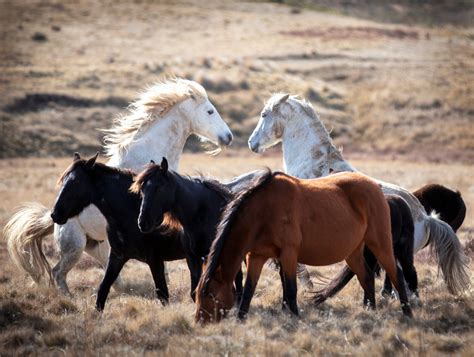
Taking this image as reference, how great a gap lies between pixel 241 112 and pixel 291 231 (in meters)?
29.6

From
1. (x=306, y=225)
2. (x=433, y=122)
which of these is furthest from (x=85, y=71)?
(x=306, y=225)

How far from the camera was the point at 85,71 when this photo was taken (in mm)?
39844

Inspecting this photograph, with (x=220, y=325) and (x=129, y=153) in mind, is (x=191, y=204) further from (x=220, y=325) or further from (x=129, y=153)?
(x=129, y=153)

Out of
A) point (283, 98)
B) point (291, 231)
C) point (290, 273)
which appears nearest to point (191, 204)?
point (291, 231)

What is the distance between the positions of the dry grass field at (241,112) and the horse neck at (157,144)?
4.09ft

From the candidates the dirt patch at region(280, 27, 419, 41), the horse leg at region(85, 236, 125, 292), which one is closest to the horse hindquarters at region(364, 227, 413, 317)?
the horse leg at region(85, 236, 125, 292)

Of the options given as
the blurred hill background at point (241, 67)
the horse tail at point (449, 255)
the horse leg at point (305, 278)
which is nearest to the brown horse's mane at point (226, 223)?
the horse leg at point (305, 278)

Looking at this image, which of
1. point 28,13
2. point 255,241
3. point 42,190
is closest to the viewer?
point 255,241

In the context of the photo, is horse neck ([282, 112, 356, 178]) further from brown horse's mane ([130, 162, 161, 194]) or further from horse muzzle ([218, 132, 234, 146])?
brown horse's mane ([130, 162, 161, 194])

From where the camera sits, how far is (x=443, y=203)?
1072 centimetres

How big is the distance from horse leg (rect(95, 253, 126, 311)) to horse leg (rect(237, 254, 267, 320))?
5.48 feet

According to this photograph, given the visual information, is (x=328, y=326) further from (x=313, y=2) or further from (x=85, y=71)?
(x=313, y=2)

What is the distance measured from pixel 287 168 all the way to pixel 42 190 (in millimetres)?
11666

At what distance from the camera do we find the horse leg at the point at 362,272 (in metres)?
8.33
